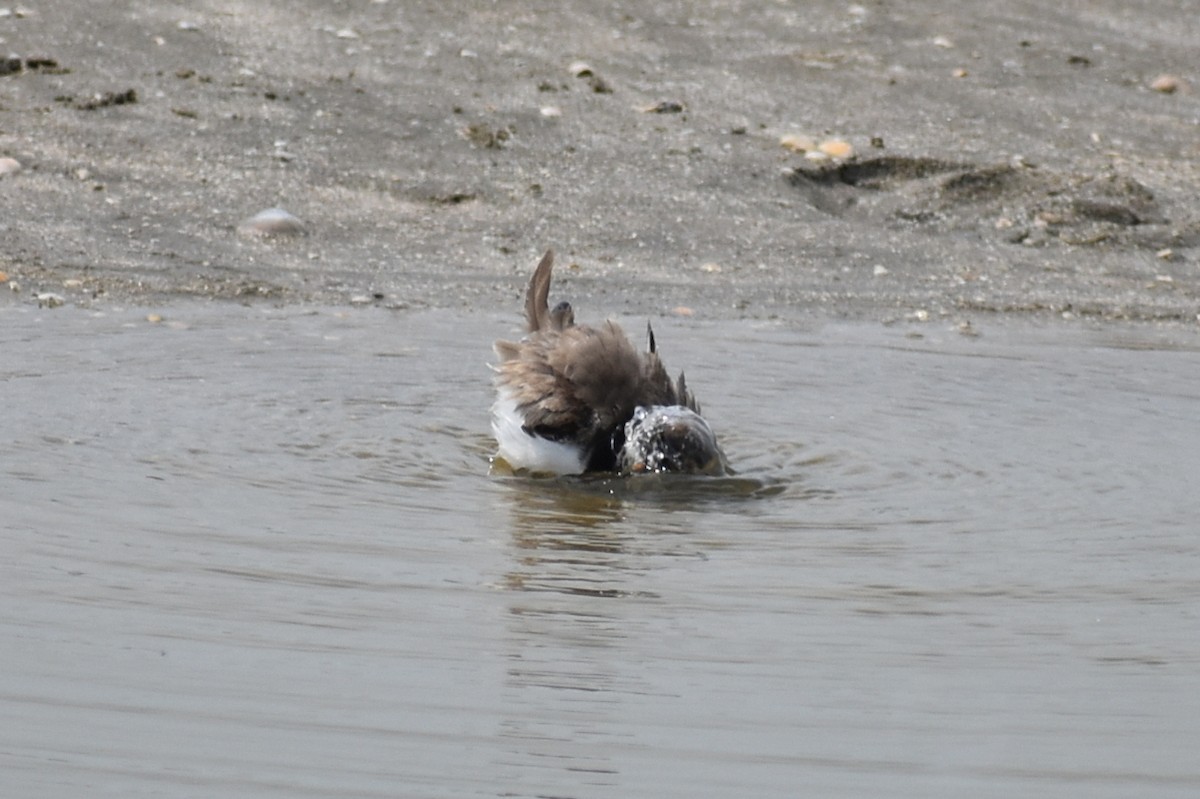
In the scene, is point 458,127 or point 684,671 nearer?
point 684,671

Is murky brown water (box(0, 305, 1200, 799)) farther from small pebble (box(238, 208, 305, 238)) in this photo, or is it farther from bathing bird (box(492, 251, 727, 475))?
small pebble (box(238, 208, 305, 238))

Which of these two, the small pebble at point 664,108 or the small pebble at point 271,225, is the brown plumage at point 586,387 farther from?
the small pebble at point 664,108

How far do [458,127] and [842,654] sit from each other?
6930 millimetres

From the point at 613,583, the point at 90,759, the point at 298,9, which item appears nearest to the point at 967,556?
the point at 613,583

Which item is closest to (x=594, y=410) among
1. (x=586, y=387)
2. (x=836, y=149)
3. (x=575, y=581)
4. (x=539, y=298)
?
(x=586, y=387)

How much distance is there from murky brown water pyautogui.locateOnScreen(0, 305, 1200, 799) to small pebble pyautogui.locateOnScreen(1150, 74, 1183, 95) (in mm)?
5067

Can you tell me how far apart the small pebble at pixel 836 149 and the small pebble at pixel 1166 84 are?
283cm

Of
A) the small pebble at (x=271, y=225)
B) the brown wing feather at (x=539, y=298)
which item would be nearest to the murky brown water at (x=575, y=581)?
the brown wing feather at (x=539, y=298)

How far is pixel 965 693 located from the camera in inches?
Answer: 155

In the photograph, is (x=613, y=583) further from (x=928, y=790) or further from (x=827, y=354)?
(x=827, y=354)

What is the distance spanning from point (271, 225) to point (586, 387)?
3284 millimetres

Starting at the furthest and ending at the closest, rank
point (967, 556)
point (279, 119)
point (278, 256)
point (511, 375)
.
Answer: point (279, 119), point (278, 256), point (511, 375), point (967, 556)

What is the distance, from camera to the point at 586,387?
264 inches

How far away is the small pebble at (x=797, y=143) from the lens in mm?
10883
